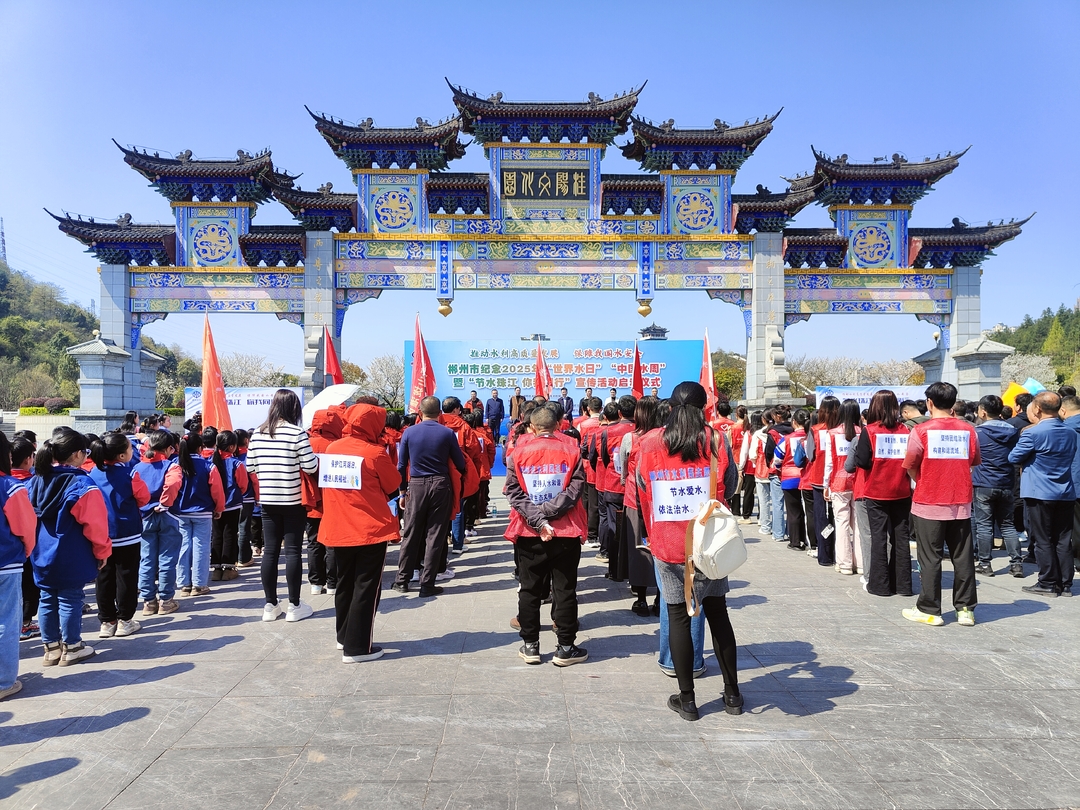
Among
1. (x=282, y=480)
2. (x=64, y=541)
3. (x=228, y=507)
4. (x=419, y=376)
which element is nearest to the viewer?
(x=64, y=541)

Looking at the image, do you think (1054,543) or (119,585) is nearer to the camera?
(119,585)

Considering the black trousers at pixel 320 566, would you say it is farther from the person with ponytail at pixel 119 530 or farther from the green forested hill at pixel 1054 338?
the green forested hill at pixel 1054 338

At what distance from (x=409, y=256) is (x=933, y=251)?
48.2 feet

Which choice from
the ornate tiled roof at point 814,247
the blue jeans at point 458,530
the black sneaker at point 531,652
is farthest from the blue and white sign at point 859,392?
the black sneaker at point 531,652

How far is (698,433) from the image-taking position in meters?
3.48

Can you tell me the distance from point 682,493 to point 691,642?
2.48 ft

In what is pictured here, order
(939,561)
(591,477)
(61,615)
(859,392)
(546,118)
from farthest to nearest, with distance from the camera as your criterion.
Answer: (546,118) → (859,392) → (591,477) → (939,561) → (61,615)

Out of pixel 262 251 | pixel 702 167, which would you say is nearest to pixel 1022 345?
pixel 702 167

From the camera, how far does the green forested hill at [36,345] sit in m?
35.8

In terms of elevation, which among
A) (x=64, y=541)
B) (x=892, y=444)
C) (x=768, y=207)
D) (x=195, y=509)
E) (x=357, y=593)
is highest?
(x=768, y=207)

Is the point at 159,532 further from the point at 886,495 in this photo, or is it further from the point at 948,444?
the point at 948,444

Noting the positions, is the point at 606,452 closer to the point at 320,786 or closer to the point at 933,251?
the point at 320,786

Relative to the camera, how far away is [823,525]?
23.9 ft

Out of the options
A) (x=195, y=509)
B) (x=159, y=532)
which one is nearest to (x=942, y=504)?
(x=195, y=509)
